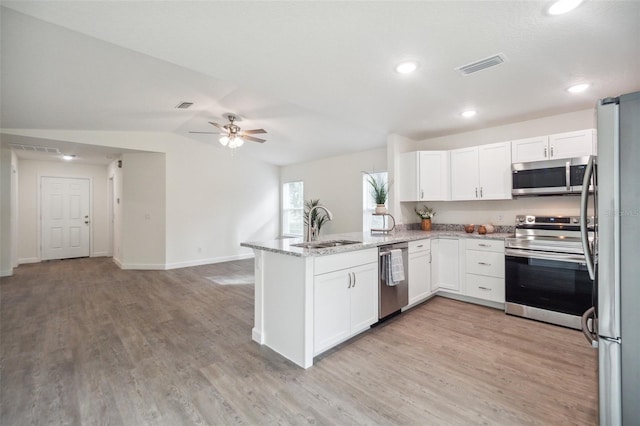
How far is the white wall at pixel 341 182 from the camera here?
590 cm

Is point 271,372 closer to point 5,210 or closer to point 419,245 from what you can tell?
point 419,245

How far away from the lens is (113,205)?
7262 mm

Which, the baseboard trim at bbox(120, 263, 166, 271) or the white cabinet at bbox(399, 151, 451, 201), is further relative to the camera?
the baseboard trim at bbox(120, 263, 166, 271)

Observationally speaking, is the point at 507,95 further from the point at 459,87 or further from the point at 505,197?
the point at 505,197

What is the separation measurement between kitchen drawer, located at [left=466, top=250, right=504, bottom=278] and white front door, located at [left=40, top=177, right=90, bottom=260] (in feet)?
29.3

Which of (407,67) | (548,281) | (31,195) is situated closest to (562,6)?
(407,67)

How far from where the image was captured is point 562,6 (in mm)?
1652

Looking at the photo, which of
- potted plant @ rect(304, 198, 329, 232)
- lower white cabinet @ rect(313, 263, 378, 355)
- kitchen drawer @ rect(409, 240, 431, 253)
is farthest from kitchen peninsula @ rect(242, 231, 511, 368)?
potted plant @ rect(304, 198, 329, 232)

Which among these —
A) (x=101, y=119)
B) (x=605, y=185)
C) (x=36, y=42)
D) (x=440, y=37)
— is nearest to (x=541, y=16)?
(x=440, y=37)

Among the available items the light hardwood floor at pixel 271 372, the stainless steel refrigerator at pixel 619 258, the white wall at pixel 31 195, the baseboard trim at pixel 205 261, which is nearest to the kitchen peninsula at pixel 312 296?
the light hardwood floor at pixel 271 372

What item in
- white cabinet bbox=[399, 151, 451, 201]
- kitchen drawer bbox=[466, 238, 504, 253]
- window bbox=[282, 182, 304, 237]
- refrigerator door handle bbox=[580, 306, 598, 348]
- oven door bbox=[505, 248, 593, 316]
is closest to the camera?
refrigerator door handle bbox=[580, 306, 598, 348]

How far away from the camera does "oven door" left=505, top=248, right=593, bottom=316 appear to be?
281 centimetres

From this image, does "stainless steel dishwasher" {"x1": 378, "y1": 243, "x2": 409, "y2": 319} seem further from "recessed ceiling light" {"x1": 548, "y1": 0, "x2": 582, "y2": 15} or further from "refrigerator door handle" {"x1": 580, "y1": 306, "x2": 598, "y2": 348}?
"recessed ceiling light" {"x1": 548, "y1": 0, "x2": 582, "y2": 15}

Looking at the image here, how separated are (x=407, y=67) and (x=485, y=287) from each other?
279cm
